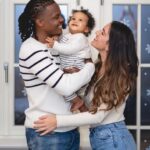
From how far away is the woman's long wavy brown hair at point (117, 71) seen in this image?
1.70m

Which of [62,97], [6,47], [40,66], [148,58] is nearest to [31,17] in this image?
[40,66]

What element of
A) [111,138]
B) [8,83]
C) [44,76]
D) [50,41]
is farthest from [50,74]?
[8,83]

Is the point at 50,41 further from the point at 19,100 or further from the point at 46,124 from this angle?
the point at 19,100

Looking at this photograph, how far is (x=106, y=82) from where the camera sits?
1707 mm

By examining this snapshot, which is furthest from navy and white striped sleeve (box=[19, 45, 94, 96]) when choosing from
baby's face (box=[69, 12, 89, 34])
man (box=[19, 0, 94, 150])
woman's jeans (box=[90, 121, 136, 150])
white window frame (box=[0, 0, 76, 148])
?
white window frame (box=[0, 0, 76, 148])

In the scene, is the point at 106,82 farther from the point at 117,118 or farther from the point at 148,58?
the point at 148,58

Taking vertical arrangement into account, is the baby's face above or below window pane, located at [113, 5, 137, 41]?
below

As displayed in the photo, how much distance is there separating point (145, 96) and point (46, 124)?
1.12 meters

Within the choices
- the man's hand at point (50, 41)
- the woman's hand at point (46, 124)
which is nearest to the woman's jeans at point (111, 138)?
the woman's hand at point (46, 124)

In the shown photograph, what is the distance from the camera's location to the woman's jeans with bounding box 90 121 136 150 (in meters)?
1.73

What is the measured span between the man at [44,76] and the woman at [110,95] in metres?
0.05

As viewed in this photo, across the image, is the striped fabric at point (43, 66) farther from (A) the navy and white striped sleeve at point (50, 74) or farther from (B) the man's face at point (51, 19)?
(B) the man's face at point (51, 19)

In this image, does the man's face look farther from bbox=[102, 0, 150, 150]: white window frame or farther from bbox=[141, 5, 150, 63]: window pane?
bbox=[141, 5, 150, 63]: window pane

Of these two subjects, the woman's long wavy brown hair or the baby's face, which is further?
the baby's face
